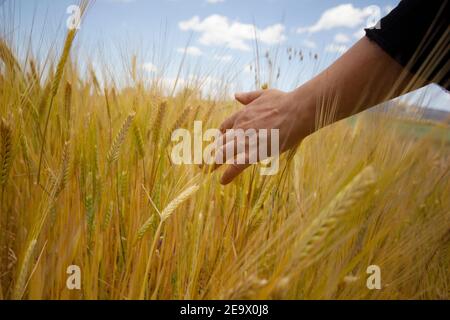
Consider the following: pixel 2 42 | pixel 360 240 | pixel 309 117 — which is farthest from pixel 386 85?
pixel 2 42

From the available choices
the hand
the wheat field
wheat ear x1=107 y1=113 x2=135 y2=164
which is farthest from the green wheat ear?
the hand

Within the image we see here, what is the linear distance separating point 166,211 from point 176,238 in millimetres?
119

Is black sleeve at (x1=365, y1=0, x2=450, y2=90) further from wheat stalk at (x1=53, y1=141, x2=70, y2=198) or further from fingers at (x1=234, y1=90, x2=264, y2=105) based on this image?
wheat stalk at (x1=53, y1=141, x2=70, y2=198)

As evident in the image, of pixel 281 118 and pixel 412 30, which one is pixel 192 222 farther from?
pixel 412 30

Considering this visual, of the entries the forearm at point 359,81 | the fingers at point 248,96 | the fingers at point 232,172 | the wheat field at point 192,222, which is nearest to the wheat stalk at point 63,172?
the wheat field at point 192,222

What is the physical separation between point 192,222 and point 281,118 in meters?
0.41

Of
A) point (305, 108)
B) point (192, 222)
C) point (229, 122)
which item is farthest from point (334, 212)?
point (229, 122)

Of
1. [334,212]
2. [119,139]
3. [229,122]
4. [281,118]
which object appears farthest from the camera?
[229,122]

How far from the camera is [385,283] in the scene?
0.64m

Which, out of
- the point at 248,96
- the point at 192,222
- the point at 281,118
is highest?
the point at 248,96

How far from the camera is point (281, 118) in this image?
98 cm

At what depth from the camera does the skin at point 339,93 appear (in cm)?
83

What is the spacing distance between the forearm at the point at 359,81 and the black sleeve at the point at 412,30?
22mm

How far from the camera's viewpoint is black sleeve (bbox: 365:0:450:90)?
0.77 metres
